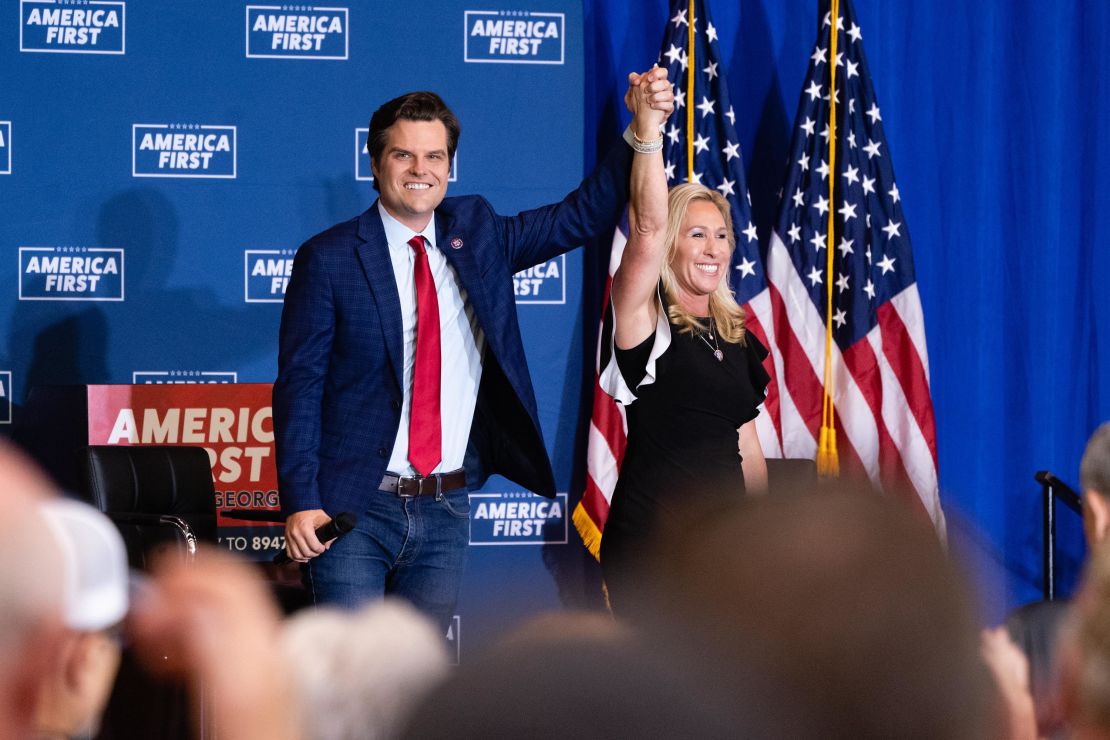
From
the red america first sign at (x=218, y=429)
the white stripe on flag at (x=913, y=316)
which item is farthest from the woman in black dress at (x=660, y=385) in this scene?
Result: the red america first sign at (x=218, y=429)

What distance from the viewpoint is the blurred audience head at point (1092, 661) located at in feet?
2.37

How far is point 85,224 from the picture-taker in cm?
501

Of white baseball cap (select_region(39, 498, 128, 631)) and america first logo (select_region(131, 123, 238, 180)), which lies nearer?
white baseball cap (select_region(39, 498, 128, 631))

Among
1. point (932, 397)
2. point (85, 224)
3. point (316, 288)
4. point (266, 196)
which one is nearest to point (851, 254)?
point (932, 397)

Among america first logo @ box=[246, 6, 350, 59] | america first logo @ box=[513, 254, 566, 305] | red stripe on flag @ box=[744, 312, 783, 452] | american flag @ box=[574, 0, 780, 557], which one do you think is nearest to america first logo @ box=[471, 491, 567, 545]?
american flag @ box=[574, 0, 780, 557]

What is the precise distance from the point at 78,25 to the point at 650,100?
308 centimetres

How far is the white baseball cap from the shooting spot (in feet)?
1.87

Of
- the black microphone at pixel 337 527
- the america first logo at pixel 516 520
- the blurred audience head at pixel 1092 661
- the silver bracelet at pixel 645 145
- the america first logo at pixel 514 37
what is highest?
the america first logo at pixel 514 37

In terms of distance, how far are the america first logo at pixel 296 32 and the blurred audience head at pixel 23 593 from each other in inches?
189

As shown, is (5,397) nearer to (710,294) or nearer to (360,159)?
(360,159)

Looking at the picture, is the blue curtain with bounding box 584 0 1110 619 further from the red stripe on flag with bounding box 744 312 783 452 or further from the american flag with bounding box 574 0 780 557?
the red stripe on flag with bounding box 744 312 783 452

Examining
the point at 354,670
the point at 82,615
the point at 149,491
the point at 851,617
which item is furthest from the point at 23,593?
the point at 149,491

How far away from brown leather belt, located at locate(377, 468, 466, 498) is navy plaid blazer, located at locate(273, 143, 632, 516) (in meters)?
0.06

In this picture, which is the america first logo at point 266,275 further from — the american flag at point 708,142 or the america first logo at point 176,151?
the american flag at point 708,142
